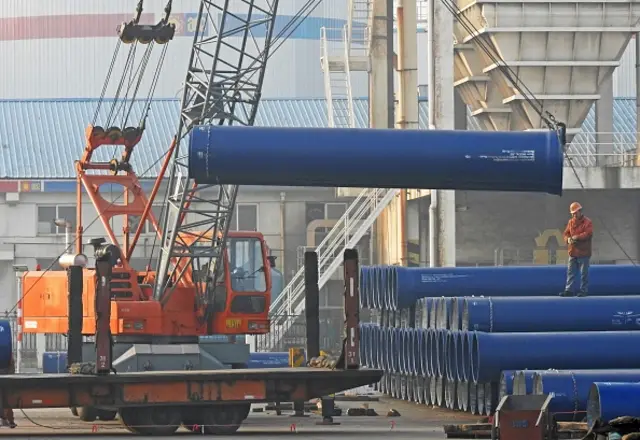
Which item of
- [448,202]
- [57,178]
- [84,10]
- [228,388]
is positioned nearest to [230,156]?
[228,388]

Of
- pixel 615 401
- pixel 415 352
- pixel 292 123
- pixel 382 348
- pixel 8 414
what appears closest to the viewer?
pixel 615 401

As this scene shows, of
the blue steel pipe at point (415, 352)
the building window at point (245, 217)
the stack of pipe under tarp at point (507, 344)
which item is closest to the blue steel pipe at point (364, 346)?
the stack of pipe under tarp at point (507, 344)

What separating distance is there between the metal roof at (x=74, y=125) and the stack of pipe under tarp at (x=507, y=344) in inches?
976

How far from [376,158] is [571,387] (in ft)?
14.9

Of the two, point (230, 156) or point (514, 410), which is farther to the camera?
point (230, 156)

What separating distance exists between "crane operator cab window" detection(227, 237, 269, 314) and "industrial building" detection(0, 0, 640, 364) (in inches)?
425

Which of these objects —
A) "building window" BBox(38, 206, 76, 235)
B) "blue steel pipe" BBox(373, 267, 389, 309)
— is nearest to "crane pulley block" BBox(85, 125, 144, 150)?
"blue steel pipe" BBox(373, 267, 389, 309)

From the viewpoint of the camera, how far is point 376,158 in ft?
75.9

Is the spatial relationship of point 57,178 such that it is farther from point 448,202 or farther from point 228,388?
point 228,388

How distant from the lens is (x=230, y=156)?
75.0 ft

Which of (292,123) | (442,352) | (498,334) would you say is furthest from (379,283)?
(292,123)

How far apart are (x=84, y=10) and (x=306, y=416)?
4055 centimetres

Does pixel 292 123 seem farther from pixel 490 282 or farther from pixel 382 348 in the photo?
pixel 490 282

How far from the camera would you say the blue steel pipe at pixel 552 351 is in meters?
24.3
